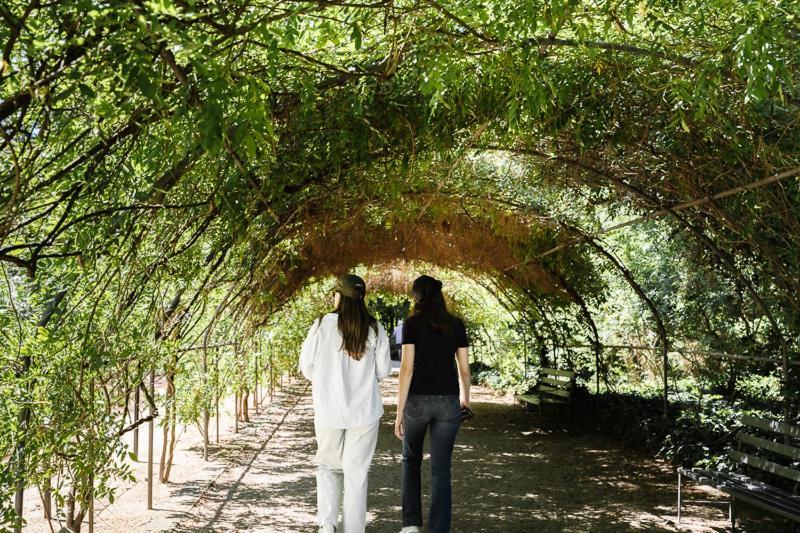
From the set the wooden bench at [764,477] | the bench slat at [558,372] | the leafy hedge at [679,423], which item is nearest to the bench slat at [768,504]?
the wooden bench at [764,477]

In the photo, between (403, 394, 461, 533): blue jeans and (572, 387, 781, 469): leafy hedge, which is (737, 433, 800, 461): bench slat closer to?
(572, 387, 781, 469): leafy hedge

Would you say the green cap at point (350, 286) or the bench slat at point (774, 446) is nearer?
the green cap at point (350, 286)

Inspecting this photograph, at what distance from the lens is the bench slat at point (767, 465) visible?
4.79m

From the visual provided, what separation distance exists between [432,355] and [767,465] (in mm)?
2369

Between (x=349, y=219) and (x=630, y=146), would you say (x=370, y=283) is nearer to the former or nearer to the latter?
(x=349, y=219)

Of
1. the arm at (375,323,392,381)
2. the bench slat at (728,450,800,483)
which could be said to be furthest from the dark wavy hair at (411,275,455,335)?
the bench slat at (728,450,800,483)

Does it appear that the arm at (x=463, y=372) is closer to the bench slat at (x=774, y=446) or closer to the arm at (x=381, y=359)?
the arm at (x=381, y=359)

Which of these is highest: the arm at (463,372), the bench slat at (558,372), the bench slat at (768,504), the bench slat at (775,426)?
the arm at (463,372)

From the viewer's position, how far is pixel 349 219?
26.9ft

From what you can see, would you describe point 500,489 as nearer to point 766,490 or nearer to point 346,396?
point 766,490

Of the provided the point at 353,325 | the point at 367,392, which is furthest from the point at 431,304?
the point at 367,392

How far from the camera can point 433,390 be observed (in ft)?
15.3

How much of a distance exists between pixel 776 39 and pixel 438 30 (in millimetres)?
1410

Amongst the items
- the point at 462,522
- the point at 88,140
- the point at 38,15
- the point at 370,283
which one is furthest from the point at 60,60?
the point at 370,283
